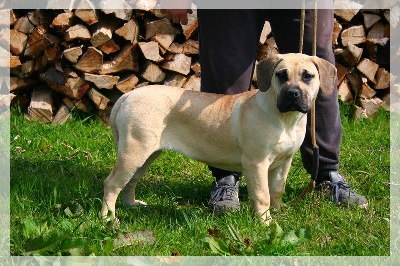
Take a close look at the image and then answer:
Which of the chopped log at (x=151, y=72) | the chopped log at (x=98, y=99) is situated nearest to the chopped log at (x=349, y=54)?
the chopped log at (x=151, y=72)

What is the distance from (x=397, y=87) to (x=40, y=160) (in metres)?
3.50

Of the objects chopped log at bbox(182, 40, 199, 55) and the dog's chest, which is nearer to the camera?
the dog's chest

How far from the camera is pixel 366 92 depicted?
6.14 metres

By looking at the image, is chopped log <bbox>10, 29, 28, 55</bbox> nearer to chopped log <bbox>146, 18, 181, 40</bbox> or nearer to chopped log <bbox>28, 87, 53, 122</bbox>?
chopped log <bbox>28, 87, 53, 122</bbox>

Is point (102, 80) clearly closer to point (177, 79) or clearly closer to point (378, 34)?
point (177, 79)

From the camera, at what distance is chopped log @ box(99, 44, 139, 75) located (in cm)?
561

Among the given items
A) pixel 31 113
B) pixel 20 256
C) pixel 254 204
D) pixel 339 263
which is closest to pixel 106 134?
pixel 31 113

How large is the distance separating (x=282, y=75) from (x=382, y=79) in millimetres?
3136

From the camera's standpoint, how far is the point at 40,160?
4.54 m

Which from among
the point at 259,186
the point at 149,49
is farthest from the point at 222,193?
the point at 149,49

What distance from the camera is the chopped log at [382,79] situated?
6.14 meters

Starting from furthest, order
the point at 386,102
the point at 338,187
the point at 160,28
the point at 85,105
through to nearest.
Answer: the point at 386,102
the point at 85,105
the point at 160,28
the point at 338,187

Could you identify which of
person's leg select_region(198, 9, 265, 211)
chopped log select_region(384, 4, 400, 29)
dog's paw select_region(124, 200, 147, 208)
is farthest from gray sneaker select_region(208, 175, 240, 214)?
chopped log select_region(384, 4, 400, 29)

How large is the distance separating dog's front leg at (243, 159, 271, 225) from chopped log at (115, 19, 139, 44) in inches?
97.6
